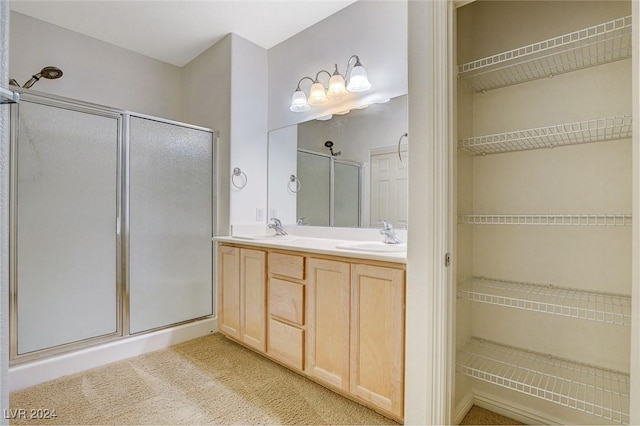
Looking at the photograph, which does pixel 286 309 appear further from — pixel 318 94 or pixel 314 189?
pixel 318 94

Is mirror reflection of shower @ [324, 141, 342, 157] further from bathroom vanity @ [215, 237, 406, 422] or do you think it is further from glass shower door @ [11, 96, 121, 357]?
glass shower door @ [11, 96, 121, 357]

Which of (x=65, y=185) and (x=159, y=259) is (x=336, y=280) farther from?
(x=65, y=185)

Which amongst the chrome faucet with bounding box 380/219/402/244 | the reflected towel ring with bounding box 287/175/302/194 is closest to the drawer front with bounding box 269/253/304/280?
the chrome faucet with bounding box 380/219/402/244

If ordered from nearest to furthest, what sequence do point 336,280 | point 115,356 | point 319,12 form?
1. point 336,280
2. point 115,356
3. point 319,12

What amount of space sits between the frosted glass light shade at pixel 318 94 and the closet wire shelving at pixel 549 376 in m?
1.94

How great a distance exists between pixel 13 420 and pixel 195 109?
2639mm

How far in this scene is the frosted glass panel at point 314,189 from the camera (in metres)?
2.53

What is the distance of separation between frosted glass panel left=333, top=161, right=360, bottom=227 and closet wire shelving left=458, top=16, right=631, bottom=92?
947 millimetres

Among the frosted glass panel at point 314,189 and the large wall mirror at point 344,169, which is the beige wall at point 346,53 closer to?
the large wall mirror at point 344,169

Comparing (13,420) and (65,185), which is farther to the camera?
(65,185)

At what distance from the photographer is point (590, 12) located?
1423 mm

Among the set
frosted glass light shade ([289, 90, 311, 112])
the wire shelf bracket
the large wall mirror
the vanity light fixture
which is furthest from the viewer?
frosted glass light shade ([289, 90, 311, 112])

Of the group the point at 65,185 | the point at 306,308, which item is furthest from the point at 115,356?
the point at 306,308

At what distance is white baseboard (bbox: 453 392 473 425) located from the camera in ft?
5.09
